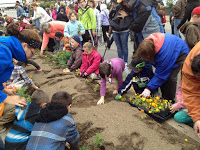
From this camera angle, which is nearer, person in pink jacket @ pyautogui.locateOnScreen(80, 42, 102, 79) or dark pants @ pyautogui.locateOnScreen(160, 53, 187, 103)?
dark pants @ pyautogui.locateOnScreen(160, 53, 187, 103)

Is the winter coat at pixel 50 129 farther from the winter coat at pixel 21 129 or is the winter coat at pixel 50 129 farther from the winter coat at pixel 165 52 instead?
the winter coat at pixel 165 52

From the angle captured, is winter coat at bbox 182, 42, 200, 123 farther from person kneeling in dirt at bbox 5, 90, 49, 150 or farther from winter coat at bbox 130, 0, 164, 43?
winter coat at bbox 130, 0, 164, 43

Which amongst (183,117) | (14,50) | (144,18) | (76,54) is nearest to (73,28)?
(76,54)

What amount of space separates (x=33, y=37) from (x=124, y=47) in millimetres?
3235

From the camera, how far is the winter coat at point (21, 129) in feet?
6.70

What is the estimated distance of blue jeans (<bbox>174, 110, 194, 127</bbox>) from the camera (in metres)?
2.61

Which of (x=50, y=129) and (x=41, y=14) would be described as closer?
(x=50, y=129)

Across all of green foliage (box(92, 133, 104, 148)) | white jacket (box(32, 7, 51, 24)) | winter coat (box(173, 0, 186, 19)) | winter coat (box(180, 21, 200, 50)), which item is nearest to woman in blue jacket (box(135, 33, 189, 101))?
winter coat (box(180, 21, 200, 50))

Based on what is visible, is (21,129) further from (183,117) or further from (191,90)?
(183,117)

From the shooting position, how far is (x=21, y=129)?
2088mm

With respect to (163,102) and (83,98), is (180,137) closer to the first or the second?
(163,102)

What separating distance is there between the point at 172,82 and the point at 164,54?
1.92 ft

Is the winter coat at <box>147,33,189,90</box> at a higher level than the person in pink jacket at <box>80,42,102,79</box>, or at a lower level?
higher

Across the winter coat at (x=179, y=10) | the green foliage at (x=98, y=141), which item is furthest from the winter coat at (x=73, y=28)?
the green foliage at (x=98, y=141)
